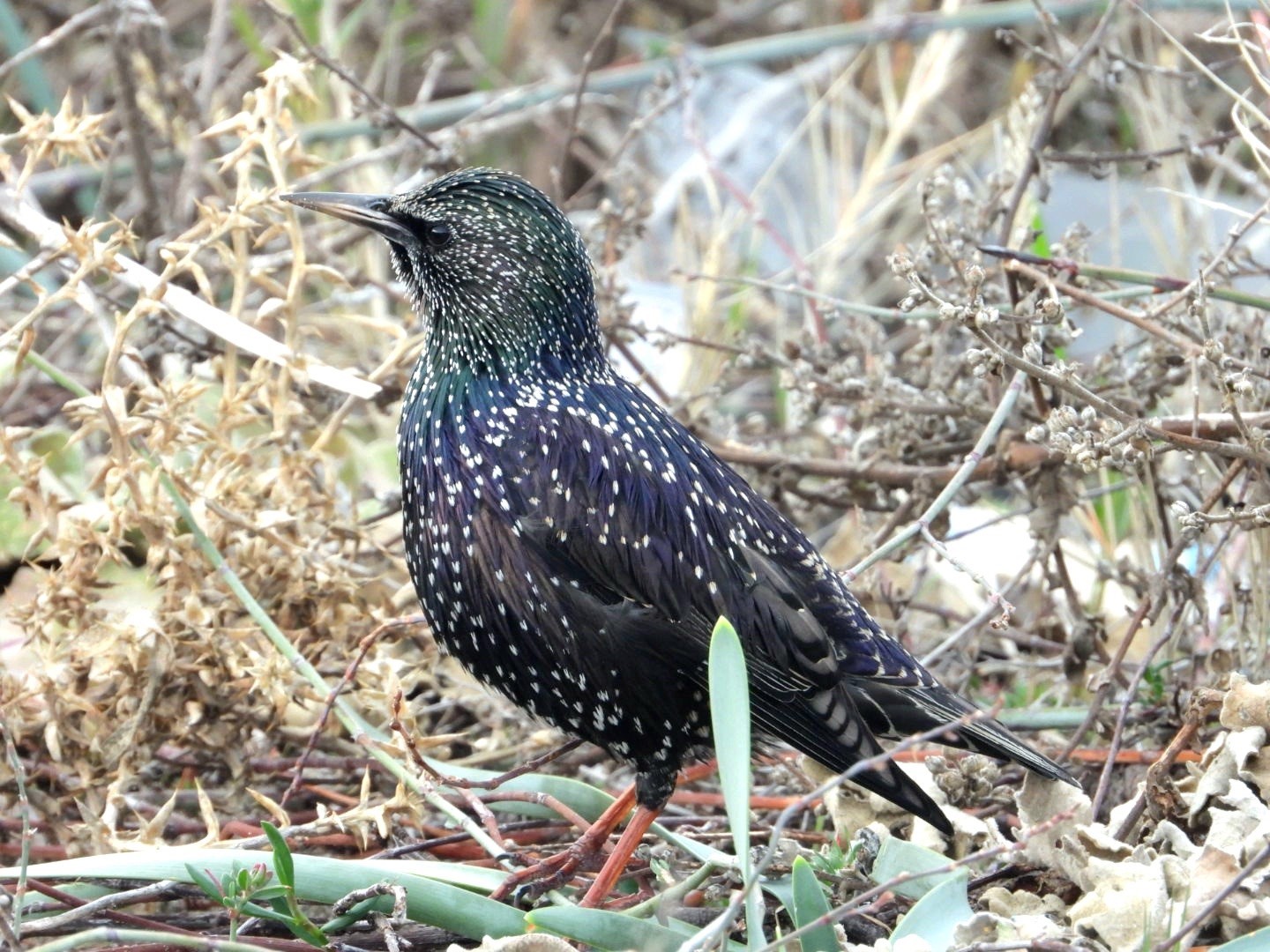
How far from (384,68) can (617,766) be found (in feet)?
13.6

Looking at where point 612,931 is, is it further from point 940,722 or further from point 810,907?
point 940,722

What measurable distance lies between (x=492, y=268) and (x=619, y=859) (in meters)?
1.25

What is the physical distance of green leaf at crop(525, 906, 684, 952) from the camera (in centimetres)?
277

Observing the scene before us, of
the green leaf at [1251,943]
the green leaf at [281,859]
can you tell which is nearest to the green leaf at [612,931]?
the green leaf at [281,859]

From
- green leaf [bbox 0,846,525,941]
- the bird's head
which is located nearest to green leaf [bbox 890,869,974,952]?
green leaf [bbox 0,846,525,941]

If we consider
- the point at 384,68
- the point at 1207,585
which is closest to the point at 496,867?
the point at 1207,585

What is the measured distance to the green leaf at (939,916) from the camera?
2658 mm

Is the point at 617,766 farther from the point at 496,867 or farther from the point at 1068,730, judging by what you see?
the point at 1068,730

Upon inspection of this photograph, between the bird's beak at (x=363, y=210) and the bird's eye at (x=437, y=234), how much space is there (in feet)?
0.12

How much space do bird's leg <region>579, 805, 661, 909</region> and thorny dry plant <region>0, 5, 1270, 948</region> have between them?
396 mm

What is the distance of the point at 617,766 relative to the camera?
163 inches

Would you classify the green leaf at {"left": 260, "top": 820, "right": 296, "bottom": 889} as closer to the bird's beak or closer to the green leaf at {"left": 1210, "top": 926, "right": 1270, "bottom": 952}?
the bird's beak

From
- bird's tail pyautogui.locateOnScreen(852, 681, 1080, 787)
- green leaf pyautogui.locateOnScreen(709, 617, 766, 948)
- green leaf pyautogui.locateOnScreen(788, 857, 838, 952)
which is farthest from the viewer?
bird's tail pyautogui.locateOnScreen(852, 681, 1080, 787)

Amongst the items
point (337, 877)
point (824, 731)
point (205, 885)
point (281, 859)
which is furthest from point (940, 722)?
point (205, 885)
